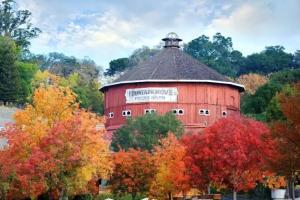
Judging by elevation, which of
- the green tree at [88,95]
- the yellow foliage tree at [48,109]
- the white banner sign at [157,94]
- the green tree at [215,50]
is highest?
the green tree at [215,50]

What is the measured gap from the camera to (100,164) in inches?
1655

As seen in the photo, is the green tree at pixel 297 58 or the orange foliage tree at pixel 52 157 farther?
the green tree at pixel 297 58

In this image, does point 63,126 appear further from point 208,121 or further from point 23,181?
point 208,121

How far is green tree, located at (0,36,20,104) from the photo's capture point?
88312 mm

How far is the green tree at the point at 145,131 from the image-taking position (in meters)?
58.3

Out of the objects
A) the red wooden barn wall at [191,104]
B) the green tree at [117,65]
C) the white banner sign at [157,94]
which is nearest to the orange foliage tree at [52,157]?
the white banner sign at [157,94]

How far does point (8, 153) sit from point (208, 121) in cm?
3674

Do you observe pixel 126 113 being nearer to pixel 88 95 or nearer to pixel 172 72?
pixel 172 72

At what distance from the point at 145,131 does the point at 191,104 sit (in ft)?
53.4

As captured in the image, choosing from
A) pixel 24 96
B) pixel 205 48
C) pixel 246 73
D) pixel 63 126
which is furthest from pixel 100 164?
pixel 205 48

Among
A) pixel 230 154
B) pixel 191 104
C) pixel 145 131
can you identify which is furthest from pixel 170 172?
pixel 191 104

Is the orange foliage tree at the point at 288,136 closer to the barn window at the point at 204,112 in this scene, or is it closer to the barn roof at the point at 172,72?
the barn window at the point at 204,112

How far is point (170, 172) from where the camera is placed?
43.5 m

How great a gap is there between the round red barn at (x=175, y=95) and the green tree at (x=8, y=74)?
645 inches
